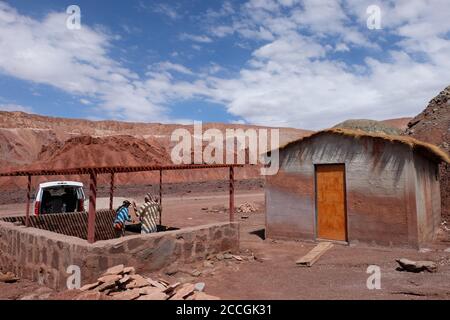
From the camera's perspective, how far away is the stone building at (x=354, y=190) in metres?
10.5

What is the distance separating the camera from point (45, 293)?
23.6 feet

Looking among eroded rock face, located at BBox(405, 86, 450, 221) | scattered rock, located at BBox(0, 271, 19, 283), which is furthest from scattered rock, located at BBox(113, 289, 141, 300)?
eroded rock face, located at BBox(405, 86, 450, 221)

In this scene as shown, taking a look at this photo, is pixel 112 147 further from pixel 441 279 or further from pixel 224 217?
pixel 441 279

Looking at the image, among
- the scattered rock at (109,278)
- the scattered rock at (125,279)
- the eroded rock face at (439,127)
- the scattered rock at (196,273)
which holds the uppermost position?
the eroded rock face at (439,127)

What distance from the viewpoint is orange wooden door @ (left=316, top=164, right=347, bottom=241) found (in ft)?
37.8

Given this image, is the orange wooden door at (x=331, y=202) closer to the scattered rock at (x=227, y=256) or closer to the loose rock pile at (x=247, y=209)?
the scattered rock at (x=227, y=256)

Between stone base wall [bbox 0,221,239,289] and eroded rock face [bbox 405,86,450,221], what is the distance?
39.5ft

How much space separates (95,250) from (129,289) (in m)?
0.97

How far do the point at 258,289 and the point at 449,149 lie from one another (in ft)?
50.9

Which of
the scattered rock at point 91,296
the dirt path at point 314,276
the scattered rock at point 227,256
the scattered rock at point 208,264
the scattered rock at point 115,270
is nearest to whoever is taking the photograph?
the scattered rock at point 91,296

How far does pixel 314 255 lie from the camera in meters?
9.77

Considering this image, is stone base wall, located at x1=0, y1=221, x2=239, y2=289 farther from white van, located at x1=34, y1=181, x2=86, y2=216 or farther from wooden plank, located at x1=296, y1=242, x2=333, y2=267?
white van, located at x1=34, y1=181, x2=86, y2=216

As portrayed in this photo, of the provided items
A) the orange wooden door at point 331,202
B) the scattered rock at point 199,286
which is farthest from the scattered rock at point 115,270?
the orange wooden door at point 331,202
